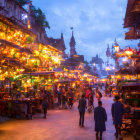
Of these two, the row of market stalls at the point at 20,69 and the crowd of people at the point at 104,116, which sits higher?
the row of market stalls at the point at 20,69

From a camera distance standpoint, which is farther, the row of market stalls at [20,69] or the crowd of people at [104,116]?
the row of market stalls at [20,69]

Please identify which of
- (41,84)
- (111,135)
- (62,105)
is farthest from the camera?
(41,84)

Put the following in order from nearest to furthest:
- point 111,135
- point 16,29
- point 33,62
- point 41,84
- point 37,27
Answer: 1. point 111,135
2. point 16,29
3. point 41,84
4. point 33,62
5. point 37,27

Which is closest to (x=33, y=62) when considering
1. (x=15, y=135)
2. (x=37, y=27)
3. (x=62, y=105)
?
(x=62, y=105)

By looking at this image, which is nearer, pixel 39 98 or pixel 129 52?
pixel 39 98

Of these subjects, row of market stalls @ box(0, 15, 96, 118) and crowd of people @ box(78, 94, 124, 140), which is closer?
crowd of people @ box(78, 94, 124, 140)

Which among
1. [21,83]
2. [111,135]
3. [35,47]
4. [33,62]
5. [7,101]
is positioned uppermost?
[35,47]

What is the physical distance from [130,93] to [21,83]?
12.2 m

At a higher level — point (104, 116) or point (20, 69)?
point (20, 69)

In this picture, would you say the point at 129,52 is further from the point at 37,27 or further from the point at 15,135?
the point at 37,27

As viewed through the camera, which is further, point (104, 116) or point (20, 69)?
point (20, 69)

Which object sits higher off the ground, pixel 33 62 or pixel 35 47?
pixel 35 47

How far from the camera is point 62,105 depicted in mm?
22312

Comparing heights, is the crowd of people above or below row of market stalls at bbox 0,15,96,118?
below
